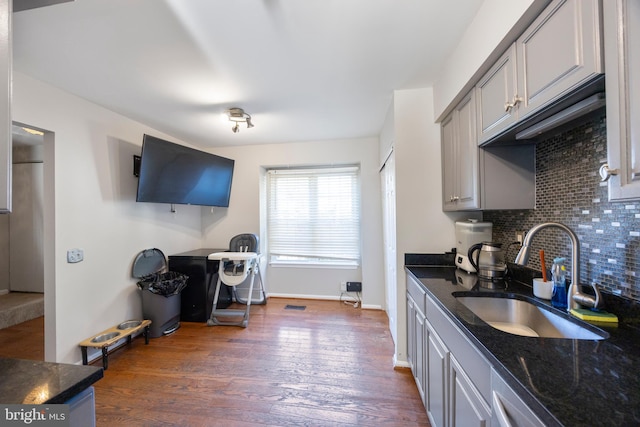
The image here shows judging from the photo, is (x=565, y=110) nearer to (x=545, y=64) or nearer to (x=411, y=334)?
(x=545, y=64)

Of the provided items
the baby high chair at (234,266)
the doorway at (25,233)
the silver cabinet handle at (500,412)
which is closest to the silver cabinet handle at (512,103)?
the silver cabinet handle at (500,412)

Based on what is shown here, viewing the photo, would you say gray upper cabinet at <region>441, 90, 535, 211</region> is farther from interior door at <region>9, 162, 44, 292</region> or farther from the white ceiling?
interior door at <region>9, 162, 44, 292</region>

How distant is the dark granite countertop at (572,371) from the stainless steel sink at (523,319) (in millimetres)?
62

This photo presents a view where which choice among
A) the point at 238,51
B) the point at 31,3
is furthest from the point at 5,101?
the point at 238,51

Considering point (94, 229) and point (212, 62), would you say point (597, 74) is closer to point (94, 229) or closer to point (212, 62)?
point (212, 62)

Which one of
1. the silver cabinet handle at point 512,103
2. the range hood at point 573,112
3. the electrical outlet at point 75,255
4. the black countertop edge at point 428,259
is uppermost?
the silver cabinet handle at point 512,103

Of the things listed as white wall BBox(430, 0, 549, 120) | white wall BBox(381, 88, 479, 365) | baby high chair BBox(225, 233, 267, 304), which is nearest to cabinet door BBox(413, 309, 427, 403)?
white wall BBox(381, 88, 479, 365)

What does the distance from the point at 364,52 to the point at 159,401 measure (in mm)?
2888

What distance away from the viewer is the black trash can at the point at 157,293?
2.66m

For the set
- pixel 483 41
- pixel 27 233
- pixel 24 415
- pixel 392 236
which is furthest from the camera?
pixel 27 233

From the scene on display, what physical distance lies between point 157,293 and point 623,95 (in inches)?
139

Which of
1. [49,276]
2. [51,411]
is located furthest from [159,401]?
[51,411]

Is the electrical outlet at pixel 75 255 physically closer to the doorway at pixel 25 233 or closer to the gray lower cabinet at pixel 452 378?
the doorway at pixel 25 233

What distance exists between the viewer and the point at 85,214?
86.5 inches
